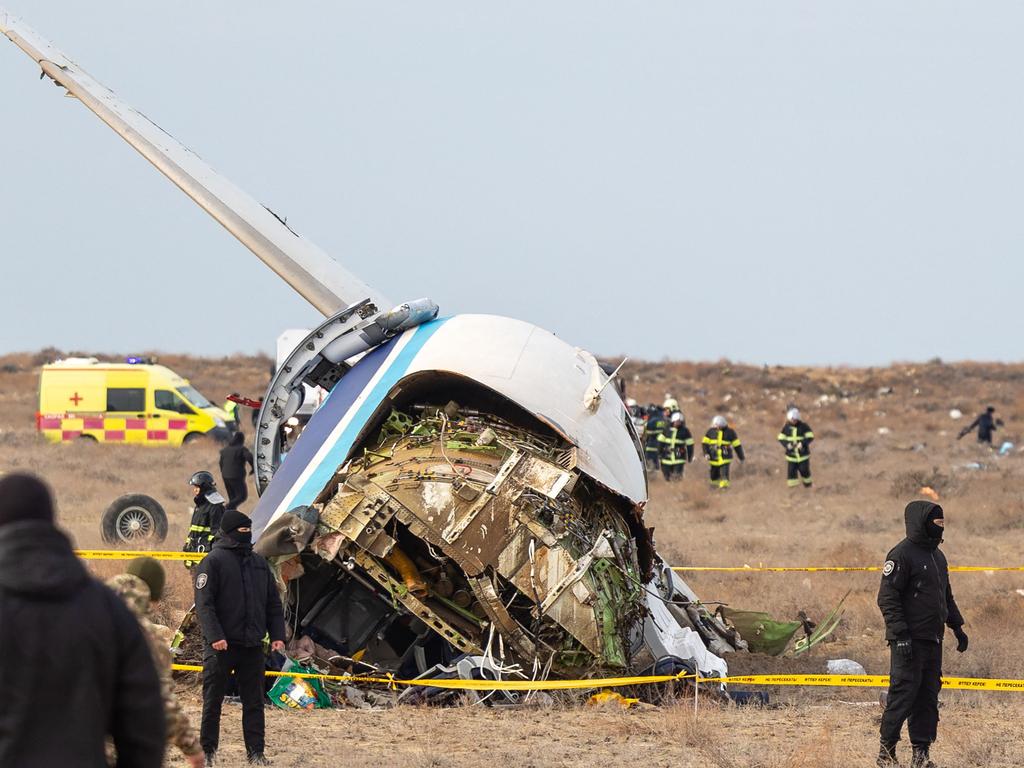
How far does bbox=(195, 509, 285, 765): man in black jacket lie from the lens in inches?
339

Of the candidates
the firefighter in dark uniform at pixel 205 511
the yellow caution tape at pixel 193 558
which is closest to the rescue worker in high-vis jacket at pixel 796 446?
the yellow caution tape at pixel 193 558

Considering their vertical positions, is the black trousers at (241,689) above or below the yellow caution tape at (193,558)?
above

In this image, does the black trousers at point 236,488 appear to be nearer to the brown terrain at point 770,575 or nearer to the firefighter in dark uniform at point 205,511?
the brown terrain at point 770,575

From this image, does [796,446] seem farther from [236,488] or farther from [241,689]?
[241,689]

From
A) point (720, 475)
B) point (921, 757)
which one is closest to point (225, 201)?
point (921, 757)

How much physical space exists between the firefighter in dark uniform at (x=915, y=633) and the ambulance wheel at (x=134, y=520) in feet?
38.5

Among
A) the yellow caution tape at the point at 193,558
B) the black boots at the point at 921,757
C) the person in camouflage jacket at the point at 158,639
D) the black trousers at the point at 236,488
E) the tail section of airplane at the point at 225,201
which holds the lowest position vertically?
the yellow caution tape at the point at 193,558

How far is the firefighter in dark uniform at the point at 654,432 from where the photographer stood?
3084 centimetres

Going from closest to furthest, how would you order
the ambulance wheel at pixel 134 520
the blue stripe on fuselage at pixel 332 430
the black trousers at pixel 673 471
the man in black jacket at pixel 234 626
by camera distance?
the man in black jacket at pixel 234 626
the blue stripe on fuselage at pixel 332 430
the ambulance wheel at pixel 134 520
the black trousers at pixel 673 471

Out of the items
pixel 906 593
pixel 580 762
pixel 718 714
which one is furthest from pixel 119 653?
pixel 718 714

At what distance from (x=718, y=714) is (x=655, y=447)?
69.0ft

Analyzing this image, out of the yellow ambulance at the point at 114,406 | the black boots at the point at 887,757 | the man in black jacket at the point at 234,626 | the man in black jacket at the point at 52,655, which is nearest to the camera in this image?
the man in black jacket at the point at 52,655

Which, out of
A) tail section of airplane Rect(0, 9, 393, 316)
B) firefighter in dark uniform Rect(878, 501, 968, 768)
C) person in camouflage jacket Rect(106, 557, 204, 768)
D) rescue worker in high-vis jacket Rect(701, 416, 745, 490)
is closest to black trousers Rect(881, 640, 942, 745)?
firefighter in dark uniform Rect(878, 501, 968, 768)

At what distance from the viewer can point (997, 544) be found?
69.4ft
